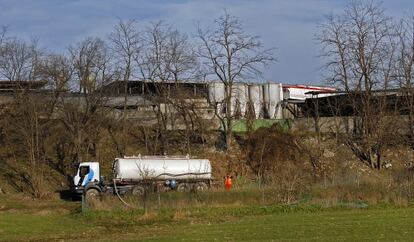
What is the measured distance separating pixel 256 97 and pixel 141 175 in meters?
26.3

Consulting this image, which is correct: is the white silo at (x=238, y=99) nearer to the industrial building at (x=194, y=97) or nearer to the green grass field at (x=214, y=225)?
the industrial building at (x=194, y=97)

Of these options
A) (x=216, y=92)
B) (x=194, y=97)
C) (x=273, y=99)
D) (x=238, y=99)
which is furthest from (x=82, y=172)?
(x=273, y=99)

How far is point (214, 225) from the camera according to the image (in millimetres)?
28531

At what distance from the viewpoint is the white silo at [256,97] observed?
7025 cm

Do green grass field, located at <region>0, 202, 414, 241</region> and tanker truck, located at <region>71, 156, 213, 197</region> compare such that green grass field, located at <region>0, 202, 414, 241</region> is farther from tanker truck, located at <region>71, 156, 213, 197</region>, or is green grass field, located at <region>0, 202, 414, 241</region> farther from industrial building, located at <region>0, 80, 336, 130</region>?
industrial building, located at <region>0, 80, 336, 130</region>

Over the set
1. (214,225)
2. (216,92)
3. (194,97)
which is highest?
(216,92)

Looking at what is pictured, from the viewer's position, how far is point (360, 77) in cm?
6397

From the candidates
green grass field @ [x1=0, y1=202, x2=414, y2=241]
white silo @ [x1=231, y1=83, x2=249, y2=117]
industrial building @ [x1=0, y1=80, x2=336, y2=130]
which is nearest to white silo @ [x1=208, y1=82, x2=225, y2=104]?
industrial building @ [x1=0, y1=80, x2=336, y2=130]

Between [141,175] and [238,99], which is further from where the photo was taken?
[238,99]

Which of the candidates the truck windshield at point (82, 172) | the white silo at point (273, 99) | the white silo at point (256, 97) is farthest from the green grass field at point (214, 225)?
the white silo at point (273, 99)

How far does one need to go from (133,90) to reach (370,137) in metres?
24.2

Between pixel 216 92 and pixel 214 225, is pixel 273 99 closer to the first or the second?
pixel 216 92

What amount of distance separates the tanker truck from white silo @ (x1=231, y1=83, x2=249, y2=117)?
15.7 meters

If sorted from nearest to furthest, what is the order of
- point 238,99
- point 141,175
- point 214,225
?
point 214,225 < point 141,175 < point 238,99
